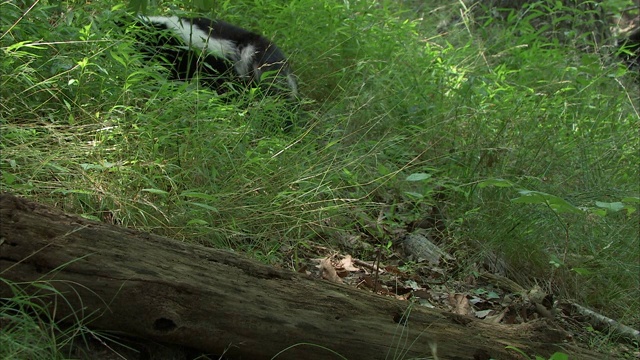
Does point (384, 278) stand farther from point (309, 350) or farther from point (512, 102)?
point (512, 102)

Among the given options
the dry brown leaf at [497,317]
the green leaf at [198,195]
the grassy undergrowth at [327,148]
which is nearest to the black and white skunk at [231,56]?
the grassy undergrowth at [327,148]

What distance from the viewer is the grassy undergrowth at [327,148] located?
2545 mm

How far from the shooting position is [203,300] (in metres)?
1.85

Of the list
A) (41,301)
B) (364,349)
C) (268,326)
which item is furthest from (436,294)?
(41,301)

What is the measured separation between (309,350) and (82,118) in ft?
4.52

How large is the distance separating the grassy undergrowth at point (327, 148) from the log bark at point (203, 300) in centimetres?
53

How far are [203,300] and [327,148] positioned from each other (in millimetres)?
1410

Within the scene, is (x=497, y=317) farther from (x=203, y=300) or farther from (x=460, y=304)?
(x=203, y=300)

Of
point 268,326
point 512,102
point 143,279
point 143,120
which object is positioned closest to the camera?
point 143,279

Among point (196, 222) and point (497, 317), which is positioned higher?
point (196, 222)

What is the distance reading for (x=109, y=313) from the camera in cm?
176

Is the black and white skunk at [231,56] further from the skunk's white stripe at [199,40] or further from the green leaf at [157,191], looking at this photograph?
the green leaf at [157,191]

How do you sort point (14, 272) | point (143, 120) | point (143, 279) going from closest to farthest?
1. point (14, 272)
2. point (143, 279)
3. point (143, 120)

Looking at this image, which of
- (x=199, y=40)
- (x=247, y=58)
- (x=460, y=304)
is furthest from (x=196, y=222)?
(x=199, y=40)
